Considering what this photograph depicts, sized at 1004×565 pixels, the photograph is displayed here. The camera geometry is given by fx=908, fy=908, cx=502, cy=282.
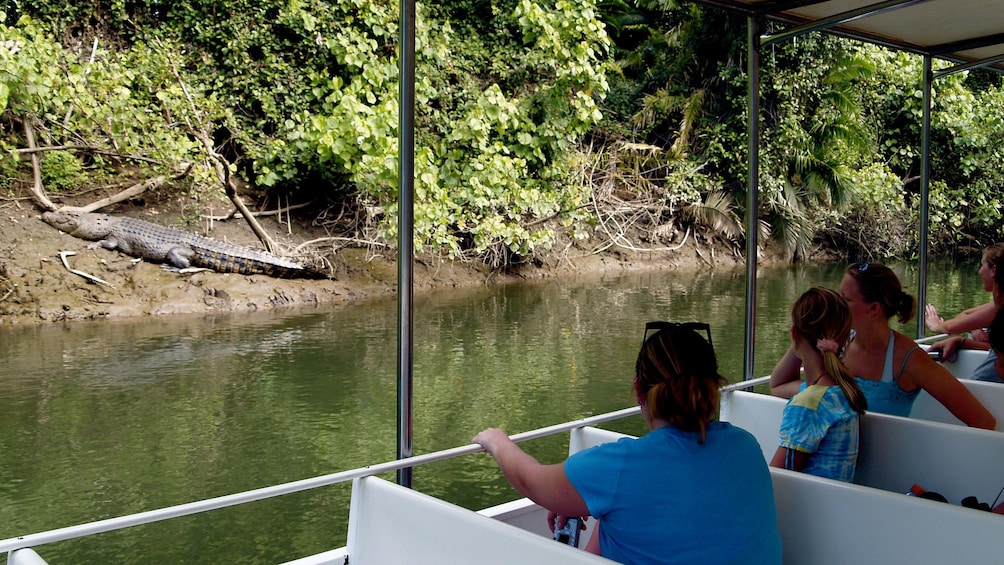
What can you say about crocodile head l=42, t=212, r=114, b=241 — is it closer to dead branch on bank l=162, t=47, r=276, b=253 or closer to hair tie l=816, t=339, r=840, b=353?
dead branch on bank l=162, t=47, r=276, b=253

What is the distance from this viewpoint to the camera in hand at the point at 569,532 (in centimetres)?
150

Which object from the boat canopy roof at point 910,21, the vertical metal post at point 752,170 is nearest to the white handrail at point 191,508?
the vertical metal post at point 752,170

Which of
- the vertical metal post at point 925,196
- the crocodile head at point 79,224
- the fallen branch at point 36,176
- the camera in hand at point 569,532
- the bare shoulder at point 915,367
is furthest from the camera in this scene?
the fallen branch at point 36,176

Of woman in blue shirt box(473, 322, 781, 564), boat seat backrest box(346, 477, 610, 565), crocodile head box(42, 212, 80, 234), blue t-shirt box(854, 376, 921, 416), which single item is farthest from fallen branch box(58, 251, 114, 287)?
woman in blue shirt box(473, 322, 781, 564)

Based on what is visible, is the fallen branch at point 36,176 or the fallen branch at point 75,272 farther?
the fallen branch at point 36,176

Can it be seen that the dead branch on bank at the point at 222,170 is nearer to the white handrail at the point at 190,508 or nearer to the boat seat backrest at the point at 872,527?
the white handrail at the point at 190,508

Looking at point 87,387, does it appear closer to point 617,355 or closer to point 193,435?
point 193,435

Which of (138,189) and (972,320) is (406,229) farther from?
(138,189)

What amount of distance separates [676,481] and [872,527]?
369 mm

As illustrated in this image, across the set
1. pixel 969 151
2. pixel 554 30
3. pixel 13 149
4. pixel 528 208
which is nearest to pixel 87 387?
pixel 13 149

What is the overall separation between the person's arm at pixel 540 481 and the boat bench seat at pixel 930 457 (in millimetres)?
824

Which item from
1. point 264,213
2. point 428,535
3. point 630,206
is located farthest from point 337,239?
point 428,535

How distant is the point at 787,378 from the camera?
2.19 meters

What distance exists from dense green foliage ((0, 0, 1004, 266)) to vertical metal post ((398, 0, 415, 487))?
26.1ft
